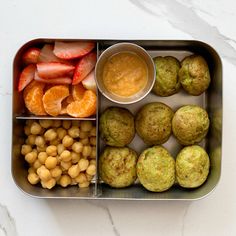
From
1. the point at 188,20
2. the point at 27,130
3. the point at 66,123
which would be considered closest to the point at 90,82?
the point at 66,123

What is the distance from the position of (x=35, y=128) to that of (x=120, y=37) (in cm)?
40

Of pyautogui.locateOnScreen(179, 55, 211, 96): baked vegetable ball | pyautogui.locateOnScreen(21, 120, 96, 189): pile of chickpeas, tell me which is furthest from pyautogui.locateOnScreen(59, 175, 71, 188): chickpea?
pyautogui.locateOnScreen(179, 55, 211, 96): baked vegetable ball

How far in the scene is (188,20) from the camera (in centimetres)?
143

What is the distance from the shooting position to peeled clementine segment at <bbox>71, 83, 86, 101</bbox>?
53.5 inches

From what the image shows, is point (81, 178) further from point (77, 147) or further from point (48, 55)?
point (48, 55)

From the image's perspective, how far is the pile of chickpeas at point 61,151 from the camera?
137 centimetres

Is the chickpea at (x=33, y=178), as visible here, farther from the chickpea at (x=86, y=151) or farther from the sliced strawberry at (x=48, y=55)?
the sliced strawberry at (x=48, y=55)

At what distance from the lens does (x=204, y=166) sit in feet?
4.40

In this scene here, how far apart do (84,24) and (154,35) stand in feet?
0.76

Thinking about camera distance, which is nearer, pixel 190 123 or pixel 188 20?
pixel 190 123

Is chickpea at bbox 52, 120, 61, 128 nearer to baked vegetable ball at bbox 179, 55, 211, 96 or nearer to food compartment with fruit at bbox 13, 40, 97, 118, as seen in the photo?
food compartment with fruit at bbox 13, 40, 97, 118

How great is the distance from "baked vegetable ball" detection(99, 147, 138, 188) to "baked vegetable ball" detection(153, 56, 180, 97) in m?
0.22

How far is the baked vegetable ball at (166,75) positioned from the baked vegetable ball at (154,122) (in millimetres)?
50

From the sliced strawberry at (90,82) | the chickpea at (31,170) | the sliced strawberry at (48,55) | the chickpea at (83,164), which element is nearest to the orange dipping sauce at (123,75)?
the sliced strawberry at (90,82)
